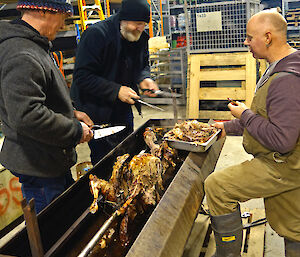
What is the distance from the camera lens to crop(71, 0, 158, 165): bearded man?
10.7ft

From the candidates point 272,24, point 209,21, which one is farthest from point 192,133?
point 209,21

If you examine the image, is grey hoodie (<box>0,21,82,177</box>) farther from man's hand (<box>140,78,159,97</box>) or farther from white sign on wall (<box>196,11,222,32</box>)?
white sign on wall (<box>196,11,222,32</box>)

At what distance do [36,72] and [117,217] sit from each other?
111 cm

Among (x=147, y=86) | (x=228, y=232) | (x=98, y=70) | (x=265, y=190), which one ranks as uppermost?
(x=98, y=70)

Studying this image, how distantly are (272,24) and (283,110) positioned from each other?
638 millimetres

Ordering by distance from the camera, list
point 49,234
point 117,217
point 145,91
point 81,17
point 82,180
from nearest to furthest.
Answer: point 49,234 → point 117,217 → point 82,180 → point 145,91 → point 81,17

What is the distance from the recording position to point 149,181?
97.8 inches

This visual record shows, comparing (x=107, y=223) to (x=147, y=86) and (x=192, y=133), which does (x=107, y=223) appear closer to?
(x=192, y=133)

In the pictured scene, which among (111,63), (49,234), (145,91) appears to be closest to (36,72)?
(49,234)

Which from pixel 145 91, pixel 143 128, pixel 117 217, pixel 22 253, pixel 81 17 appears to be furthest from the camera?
pixel 81 17

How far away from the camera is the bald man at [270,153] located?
81.3 inches

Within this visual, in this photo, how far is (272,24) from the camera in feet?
7.21

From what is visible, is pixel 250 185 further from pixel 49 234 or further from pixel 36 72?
pixel 36 72

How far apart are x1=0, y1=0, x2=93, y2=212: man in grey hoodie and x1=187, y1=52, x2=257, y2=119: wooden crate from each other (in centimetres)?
407
